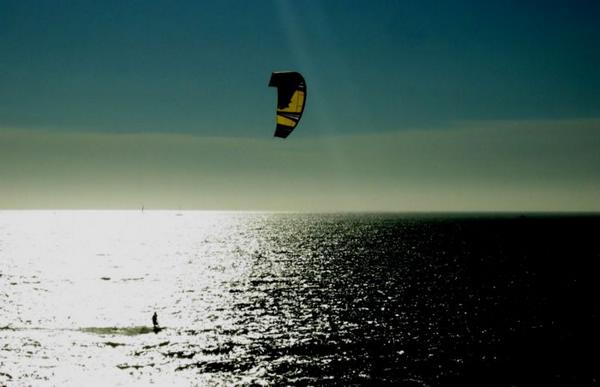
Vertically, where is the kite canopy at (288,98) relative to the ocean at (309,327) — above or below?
above

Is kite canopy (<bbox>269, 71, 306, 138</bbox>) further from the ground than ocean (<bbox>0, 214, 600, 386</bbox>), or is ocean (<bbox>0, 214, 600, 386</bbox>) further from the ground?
kite canopy (<bbox>269, 71, 306, 138</bbox>)

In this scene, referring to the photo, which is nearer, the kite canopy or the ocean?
the kite canopy

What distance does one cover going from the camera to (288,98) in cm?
3688

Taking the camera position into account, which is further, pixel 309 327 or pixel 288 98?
pixel 309 327

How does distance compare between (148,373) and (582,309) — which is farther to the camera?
(582,309)

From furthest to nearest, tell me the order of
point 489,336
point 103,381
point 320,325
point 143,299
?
point 143,299, point 320,325, point 489,336, point 103,381

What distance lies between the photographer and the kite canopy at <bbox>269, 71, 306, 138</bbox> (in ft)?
118

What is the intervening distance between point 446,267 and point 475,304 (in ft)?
189

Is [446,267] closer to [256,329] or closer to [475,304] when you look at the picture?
[475,304]

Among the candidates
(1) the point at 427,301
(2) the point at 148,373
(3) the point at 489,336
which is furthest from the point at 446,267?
(2) the point at 148,373

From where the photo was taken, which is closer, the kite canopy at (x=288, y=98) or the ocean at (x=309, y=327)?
the kite canopy at (x=288, y=98)

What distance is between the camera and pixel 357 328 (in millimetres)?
76125

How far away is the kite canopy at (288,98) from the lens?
36.0 meters

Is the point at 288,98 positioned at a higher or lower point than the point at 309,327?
higher
